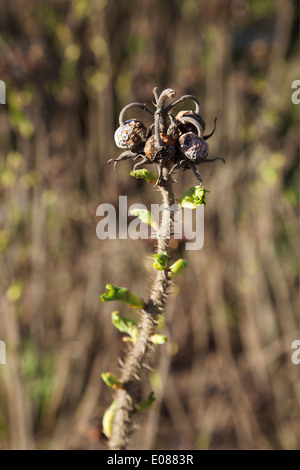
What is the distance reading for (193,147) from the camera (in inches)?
43.1

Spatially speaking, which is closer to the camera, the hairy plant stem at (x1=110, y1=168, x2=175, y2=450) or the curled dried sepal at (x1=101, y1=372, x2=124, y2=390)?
the hairy plant stem at (x1=110, y1=168, x2=175, y2=450)

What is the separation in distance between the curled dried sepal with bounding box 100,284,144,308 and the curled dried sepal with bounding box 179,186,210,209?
362 millimetres

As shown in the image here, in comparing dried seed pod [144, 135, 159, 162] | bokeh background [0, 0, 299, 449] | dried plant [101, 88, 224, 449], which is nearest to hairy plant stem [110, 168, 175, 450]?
dried plant [101, 88, 224, 449]

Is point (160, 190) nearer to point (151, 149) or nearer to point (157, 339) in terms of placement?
point (151, 149)

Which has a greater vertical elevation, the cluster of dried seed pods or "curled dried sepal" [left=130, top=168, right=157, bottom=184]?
the cluster of dried seed pods

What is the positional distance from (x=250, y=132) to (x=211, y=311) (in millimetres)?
1856

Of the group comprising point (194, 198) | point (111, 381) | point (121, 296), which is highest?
point (194, 198)

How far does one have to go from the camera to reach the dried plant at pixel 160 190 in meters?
1.12

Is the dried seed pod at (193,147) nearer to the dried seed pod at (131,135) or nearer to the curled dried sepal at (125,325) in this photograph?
the dried seed pod at (131,135)

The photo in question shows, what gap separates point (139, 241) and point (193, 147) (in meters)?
2.25

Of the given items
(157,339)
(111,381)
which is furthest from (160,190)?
(111,381)

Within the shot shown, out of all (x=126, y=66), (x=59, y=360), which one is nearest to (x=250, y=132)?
(x=126, y=66)

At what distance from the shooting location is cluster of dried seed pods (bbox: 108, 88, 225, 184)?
110 centimetres

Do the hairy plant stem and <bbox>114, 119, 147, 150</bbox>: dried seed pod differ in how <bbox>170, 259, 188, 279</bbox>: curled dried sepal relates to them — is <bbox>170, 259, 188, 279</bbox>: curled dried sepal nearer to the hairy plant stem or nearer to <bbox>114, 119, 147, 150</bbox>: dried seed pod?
the hairy plant stem
